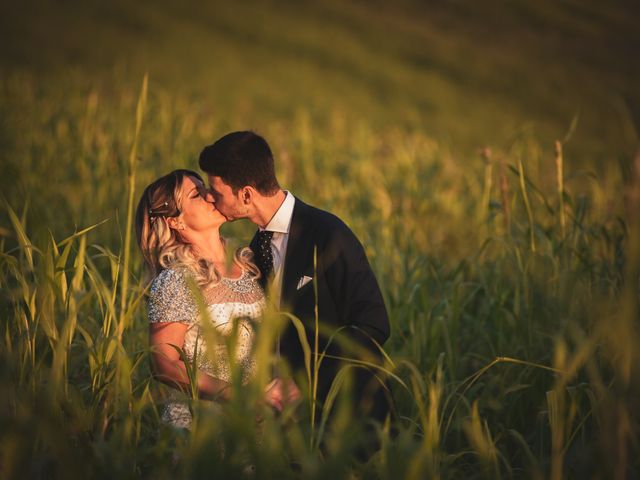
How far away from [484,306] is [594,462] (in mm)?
1617

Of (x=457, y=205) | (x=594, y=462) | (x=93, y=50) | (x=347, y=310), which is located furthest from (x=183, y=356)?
(x=93, y=50)

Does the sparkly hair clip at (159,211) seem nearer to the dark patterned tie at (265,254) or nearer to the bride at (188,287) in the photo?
the bride at (188,287)

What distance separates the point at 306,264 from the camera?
2.56 metres

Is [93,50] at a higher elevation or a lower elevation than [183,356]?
higher

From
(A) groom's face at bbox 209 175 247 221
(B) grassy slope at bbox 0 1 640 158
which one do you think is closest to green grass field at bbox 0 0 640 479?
(B) grassy slope at bbox 0 1 640 158

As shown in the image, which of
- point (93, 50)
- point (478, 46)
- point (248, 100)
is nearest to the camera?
point (248, 100)

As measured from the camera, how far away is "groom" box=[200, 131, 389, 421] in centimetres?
243

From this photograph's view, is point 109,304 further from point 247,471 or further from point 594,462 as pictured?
point 594,462

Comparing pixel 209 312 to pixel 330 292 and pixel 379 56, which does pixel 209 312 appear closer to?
pixel 330 292

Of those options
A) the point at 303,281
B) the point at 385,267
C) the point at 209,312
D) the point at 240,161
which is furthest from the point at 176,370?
the point at 385,267

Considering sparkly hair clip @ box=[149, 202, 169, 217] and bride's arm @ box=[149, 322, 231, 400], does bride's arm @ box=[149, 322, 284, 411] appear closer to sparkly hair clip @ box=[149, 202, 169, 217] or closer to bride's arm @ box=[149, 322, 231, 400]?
bride's arm @ box=[149, 322, 231, 400]

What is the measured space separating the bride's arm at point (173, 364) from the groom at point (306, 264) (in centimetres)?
36

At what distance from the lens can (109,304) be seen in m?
2.11

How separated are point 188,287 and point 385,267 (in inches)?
84.2
